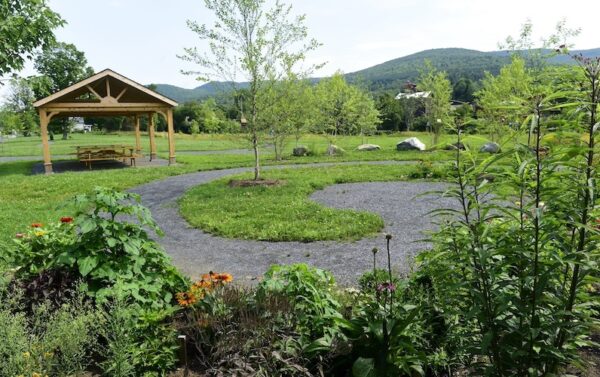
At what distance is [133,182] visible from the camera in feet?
42.8

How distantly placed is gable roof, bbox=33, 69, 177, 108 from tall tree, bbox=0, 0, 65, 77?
463 inches

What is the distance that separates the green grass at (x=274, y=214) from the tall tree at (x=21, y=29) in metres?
3.78

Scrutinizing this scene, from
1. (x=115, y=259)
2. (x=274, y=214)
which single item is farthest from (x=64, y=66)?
(x=115, y=259)

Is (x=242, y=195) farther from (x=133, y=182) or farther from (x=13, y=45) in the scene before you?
(x=13, y=45)

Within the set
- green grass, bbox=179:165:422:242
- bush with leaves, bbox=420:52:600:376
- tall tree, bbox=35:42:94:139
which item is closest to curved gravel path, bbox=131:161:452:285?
green grass, bbox=179:165:422:242

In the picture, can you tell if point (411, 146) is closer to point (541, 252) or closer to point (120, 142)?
point (541, 252)

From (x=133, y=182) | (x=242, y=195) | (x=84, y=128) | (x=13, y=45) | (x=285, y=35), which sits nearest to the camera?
(x=13, y=45)

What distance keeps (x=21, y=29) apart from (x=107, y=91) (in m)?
13.0

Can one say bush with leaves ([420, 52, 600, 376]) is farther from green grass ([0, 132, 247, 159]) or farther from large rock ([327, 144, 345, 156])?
large rock ([327, 144, 345, 156])

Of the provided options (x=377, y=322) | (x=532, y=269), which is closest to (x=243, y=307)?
(x=377, y=322)

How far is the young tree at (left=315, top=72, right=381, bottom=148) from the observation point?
79.4 ft

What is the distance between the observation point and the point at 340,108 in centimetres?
2542

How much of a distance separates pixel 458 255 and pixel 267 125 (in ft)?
35.1

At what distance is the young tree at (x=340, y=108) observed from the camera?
24.2 metres
